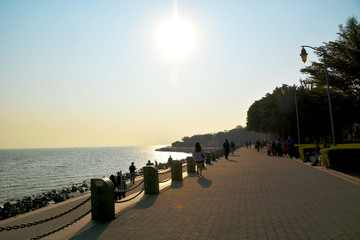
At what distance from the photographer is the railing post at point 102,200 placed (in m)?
6.53

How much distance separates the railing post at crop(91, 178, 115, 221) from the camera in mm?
6531

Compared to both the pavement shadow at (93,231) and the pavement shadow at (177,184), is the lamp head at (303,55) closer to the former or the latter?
the pavement shadow at (177,184)

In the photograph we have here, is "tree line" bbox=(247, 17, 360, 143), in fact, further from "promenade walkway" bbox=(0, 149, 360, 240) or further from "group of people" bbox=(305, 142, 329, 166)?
"promenade walkway" bbox=(0, 149, 360, 240)

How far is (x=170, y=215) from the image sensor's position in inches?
262

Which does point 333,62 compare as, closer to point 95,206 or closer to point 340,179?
point 340,179

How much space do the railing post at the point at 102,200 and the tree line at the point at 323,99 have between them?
17341mm

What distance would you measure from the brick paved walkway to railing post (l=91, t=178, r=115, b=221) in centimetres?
32

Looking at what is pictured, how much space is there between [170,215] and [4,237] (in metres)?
5.52

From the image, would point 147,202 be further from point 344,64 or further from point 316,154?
point 344,64

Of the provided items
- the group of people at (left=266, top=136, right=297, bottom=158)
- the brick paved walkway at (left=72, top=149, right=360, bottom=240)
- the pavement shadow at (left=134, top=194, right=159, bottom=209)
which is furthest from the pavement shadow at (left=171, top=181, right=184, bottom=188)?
the group of people at (left=266, top=136, right=297, bottom=158)

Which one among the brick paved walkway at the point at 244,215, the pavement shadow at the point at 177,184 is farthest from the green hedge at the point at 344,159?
the pavement shadow at the point at 177,184

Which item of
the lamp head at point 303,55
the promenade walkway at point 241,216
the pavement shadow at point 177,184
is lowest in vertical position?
the pavement shadow at point 177,184

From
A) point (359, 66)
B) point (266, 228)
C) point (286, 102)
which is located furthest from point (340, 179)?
point (286, 102)

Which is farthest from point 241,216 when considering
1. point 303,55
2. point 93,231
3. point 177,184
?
point 303,55
